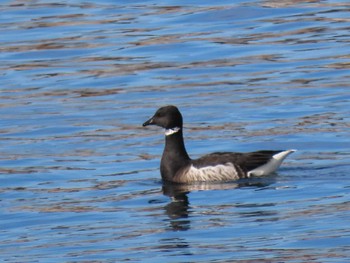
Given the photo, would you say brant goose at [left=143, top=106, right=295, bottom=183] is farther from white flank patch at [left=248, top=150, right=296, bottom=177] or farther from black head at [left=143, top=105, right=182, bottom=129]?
black head at [left=143, top=105, right=182, bottom=129]

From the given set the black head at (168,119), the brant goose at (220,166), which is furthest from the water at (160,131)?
the black head at (168,119)

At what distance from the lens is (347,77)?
24141 millimetres

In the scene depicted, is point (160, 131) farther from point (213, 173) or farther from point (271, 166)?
point (271, 166)

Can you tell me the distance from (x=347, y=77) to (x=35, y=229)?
32.7 ft

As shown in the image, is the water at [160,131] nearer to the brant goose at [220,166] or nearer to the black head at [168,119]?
the brant goose at [220,166]

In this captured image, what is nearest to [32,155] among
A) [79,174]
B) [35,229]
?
[79,174]

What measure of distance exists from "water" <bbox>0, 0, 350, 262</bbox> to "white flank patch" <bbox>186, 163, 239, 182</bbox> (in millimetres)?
197

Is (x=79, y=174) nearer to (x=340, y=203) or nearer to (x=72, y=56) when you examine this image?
(x=340, y=203)

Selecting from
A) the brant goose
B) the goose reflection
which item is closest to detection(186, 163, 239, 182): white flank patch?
the brant goose

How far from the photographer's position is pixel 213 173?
18.0 m

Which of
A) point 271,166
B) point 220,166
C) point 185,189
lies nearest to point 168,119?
point 220,166

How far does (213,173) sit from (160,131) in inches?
145

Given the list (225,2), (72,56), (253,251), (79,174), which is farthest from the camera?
(225,2)

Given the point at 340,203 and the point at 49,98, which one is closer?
the point at 340,203
